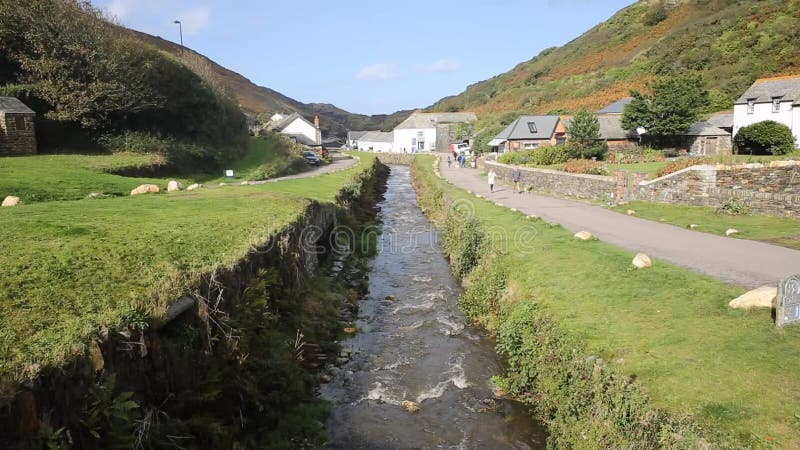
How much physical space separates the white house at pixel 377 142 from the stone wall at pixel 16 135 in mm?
86186

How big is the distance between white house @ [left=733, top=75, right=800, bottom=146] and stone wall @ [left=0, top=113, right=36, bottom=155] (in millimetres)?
43442

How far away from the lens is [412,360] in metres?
11.6

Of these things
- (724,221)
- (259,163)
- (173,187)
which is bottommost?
(724,221)

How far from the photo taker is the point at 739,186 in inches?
776

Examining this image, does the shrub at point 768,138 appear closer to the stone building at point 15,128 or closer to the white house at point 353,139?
the stone building at point 15,128

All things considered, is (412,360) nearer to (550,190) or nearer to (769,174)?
(769,174)

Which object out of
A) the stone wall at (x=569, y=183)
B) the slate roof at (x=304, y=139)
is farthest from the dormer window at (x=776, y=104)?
the slate roof at (x=304, y=139)

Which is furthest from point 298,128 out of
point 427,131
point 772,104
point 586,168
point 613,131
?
point 772,104

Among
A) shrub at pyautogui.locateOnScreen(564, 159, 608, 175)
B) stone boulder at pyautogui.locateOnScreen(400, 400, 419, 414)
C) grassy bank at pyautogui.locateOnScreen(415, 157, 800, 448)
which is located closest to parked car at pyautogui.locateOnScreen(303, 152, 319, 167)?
shrub at pyautogui.locateOnScreen(564, 159, 608, 175)

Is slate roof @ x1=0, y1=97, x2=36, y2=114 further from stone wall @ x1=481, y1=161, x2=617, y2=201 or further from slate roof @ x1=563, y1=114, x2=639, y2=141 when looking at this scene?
slate roof @ x1=563, y1=114, x2=639, y2=141

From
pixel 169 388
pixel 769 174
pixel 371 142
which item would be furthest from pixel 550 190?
pixel 371 142

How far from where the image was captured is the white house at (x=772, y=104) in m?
34.4

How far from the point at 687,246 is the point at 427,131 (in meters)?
88.2

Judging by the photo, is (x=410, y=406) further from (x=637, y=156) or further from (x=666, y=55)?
(x=666, y=55)
